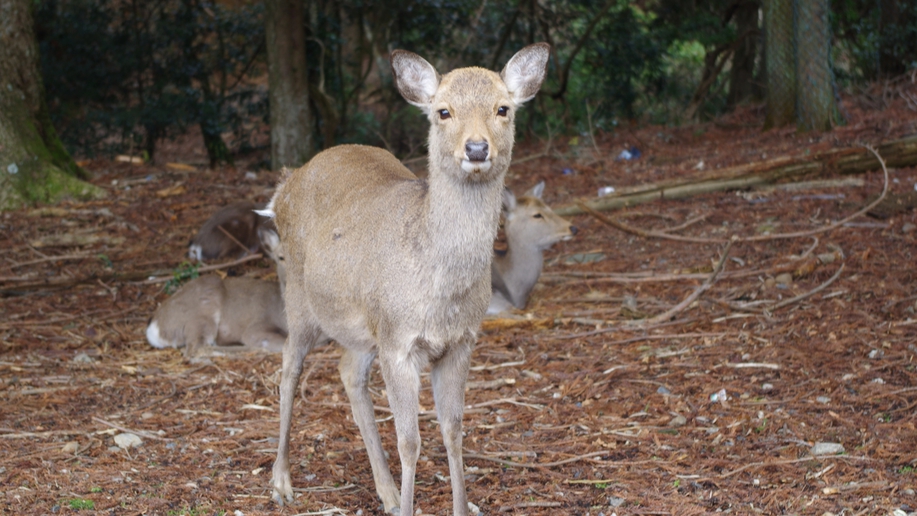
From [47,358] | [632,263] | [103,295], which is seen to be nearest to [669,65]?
[632,263]

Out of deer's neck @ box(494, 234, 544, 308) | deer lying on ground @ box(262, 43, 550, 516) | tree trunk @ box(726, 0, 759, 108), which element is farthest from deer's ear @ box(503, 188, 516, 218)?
tree trunk @ box(726, 0, 759, 108)

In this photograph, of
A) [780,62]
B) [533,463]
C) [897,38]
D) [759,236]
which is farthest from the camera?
[897,38]

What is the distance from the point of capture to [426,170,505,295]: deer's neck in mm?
3783

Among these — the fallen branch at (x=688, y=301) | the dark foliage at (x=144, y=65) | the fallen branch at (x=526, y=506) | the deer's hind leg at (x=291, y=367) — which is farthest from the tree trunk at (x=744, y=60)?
the fallen branch at (x=526, y=506)

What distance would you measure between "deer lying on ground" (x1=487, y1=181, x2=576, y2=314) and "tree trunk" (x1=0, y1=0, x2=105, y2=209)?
475 centimetres

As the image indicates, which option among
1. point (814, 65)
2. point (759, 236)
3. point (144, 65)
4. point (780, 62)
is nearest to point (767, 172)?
point (759, 236)

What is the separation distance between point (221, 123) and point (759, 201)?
311 inches

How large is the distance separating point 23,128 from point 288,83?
311 centimetres

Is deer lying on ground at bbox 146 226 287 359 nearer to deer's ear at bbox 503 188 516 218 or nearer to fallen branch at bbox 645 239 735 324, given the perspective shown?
deer's ear at bbox 503 188 516 218

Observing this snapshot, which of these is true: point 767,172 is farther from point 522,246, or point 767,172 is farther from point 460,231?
point 460,231

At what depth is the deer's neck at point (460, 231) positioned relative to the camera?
3.78 metres

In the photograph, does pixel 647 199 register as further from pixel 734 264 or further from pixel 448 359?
pixel 448 359

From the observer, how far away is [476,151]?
3623 mm

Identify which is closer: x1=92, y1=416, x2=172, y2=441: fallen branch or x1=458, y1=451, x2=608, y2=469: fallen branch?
A: x1=458, y1=451, x2=608, y2=469: fallen branch
